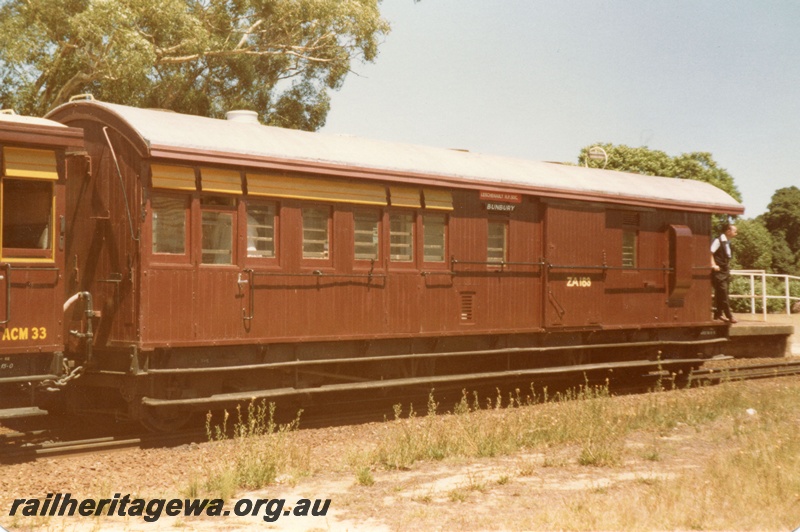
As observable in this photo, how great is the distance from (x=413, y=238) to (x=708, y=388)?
250 inches

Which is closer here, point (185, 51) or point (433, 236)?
point (433, 236)

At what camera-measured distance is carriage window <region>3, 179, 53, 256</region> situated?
1012 cm

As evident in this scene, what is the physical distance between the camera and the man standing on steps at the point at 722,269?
18.6 m

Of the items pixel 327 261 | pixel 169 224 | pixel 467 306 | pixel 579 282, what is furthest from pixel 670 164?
pixel 169 224

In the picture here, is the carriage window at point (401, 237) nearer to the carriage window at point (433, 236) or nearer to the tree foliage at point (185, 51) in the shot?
the carriage window at point (433, 236)

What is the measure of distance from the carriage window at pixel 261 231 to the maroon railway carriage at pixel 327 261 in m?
0.02

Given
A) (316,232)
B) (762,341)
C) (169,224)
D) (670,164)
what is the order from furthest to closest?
1. (670,164)
2. (762,341)
3. (316,232)
4. (169,224)

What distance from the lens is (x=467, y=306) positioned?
14523 millimetres

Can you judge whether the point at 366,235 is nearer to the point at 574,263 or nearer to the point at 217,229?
the point at 217,229

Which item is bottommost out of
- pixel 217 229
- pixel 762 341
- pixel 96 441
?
pixel 96 441

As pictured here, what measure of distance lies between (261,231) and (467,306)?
3849mm

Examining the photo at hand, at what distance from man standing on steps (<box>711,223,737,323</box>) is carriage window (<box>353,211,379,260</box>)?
8207mm

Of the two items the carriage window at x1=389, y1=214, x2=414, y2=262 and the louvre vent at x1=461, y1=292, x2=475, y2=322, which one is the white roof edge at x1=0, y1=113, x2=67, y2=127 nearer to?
the carriage window at x1=389, y1=214, x2=414, y2=262

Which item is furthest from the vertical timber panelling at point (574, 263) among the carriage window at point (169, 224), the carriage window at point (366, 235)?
the carriage window at point (169, 224)
